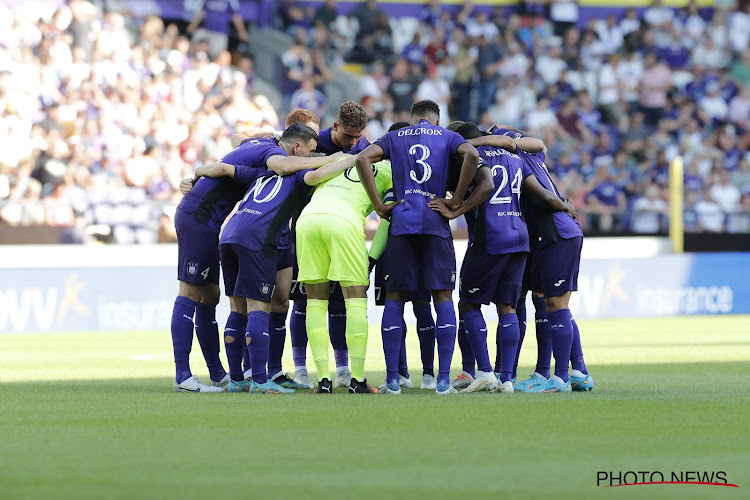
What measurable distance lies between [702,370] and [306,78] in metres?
13.6

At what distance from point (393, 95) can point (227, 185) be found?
14874mm

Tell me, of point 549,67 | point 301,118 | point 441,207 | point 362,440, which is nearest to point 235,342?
point 301,118

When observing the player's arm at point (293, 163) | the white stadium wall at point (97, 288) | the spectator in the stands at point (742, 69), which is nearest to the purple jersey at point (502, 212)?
the player's arm at point (293, 163)

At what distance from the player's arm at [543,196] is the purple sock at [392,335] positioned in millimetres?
1387

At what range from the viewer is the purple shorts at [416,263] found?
9055 mm

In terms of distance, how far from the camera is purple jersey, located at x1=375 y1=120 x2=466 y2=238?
9.08m

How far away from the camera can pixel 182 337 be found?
953 centimetres

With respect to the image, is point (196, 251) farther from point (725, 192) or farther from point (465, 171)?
point (725, 192)

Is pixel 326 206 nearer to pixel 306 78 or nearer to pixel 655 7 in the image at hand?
pixel 306 78

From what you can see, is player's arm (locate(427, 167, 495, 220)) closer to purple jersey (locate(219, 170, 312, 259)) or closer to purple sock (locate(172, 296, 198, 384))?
purple jersey (locate(219, 170, 312, 259))

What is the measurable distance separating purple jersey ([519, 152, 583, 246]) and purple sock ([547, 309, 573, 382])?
0.58 m

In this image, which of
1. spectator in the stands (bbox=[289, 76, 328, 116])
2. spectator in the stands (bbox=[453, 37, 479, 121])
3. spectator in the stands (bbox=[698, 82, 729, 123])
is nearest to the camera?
spectator in the stands (bbox=[289, 76, 328, 116])

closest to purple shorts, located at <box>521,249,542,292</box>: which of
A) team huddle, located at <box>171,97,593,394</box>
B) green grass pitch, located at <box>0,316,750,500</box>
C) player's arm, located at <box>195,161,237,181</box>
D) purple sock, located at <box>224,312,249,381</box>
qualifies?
team huddle, located at <box>171,97,593,394</box>

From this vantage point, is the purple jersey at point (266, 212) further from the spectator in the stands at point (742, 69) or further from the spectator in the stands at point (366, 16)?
the spectator in the stands at point (742, 69)
